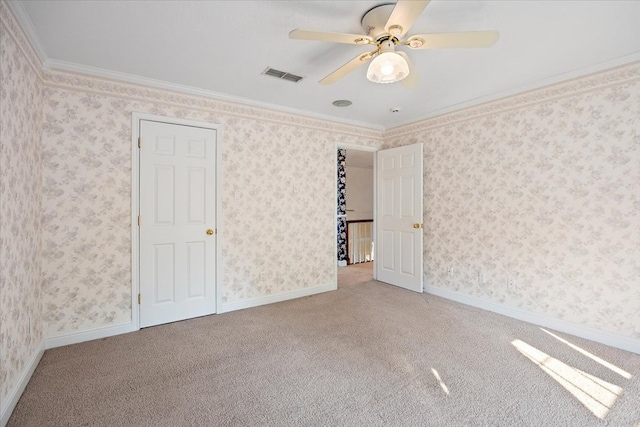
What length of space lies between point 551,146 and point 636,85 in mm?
693

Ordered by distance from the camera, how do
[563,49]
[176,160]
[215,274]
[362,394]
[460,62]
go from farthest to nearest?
[215,274] < [176,160] < [460,62] < [563,49] < [362,394]

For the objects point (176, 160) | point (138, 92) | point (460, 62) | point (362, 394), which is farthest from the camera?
point (176, 160)

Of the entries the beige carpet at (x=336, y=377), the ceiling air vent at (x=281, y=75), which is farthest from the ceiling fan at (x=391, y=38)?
the beige carpet at (x=336, y=377)

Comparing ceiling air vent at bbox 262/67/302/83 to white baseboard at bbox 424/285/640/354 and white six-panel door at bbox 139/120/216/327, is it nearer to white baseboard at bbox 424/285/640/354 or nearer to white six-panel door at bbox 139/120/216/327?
white six-panel door at bbox 139/120/216/327

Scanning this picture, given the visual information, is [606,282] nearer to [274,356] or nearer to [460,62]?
[460,62]

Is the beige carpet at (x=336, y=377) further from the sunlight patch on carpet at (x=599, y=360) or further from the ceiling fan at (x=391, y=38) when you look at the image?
the ceiling fan at (x=391, y=38)

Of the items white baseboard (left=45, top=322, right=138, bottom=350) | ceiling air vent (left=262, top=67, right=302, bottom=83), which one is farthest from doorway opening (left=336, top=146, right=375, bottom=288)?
white baseboard (left=45, top=322, right=138, bottom=350)

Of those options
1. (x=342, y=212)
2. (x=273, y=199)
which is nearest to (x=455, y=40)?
(x=273, y=199)

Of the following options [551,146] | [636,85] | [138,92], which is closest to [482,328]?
[551,146]

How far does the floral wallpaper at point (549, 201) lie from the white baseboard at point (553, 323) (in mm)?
51

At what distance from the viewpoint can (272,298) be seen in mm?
3732

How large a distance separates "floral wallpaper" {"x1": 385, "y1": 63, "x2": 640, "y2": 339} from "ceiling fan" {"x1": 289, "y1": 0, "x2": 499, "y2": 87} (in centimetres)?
173

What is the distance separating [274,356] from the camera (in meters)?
2.42

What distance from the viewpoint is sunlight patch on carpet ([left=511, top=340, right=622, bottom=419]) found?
183 cm
